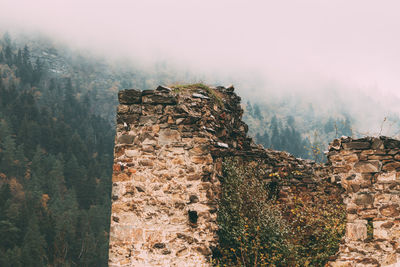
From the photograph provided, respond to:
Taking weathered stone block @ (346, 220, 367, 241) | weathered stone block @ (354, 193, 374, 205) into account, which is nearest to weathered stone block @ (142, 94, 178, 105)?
weathered stone block @ (354, 193, 374, 205)

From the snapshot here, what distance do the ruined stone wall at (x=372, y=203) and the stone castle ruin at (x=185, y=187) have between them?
0.05 feet

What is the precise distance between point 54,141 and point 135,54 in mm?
110303

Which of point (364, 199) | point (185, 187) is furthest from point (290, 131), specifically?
point (185, 187)

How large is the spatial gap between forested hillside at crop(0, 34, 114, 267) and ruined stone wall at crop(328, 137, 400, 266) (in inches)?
2046

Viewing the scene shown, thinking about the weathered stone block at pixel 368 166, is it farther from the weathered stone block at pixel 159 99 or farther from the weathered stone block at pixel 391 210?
the weathered stone block at pixel 159 99

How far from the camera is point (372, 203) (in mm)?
6730

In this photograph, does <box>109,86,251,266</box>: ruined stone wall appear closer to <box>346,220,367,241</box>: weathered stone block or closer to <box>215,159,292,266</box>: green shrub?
<box>215,159,292,266</box>: green shrub

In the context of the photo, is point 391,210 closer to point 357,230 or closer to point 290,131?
point 357,230

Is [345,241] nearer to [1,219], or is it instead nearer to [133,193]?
[133,193]

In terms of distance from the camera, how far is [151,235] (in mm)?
6824

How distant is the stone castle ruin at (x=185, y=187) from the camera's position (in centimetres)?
670

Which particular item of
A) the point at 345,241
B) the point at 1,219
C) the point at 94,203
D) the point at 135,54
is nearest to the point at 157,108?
the point at 345,241

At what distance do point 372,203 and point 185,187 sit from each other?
3255 millimetres

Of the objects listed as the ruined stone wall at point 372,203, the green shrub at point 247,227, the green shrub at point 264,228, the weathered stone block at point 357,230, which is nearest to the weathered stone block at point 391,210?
the ruined stone wall at point 372,203
